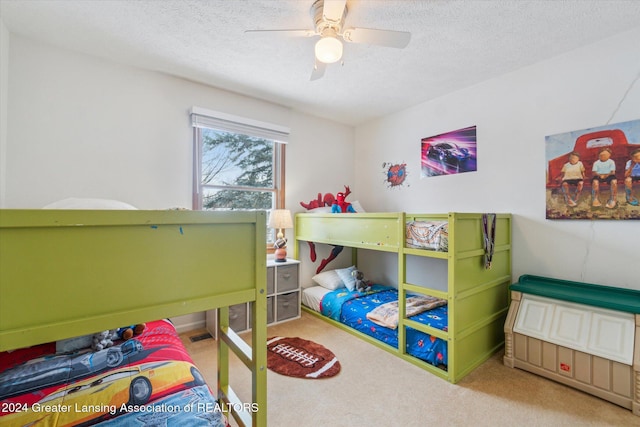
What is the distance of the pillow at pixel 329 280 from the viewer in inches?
137

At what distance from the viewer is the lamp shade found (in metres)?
3.23

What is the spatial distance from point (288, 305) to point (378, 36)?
8.85ft

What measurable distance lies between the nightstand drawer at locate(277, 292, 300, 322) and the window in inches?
43.1

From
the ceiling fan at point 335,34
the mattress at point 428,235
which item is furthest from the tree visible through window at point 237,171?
the mattress at point 428,235

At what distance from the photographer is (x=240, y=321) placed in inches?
112

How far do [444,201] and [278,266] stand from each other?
6.60ft

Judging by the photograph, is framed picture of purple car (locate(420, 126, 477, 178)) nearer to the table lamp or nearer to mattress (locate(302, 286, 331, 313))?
the table lamp

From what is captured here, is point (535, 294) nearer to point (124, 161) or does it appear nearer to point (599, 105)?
point (599, 105)

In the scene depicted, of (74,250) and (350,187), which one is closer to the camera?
(74,250)

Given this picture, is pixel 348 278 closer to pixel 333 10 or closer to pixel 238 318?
pixel 238 318

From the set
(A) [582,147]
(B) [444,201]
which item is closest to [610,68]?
(A) [582,147]

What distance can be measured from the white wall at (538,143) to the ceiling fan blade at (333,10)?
1.94 metres

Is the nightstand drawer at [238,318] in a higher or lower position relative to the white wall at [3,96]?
lower

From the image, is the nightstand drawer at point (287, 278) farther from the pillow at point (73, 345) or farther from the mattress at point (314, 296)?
the pillow at point (73, 345)
